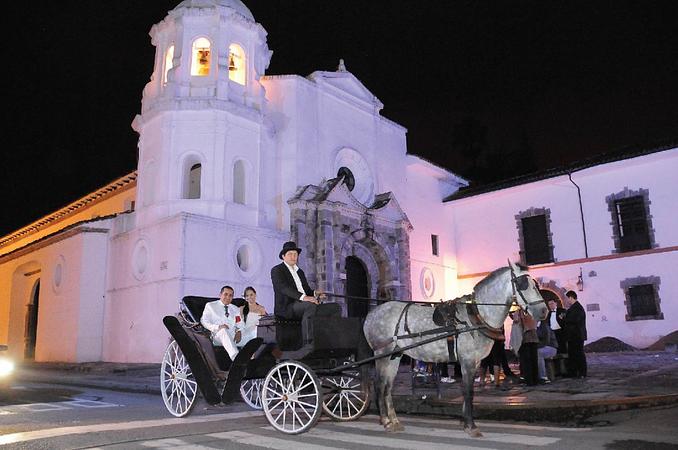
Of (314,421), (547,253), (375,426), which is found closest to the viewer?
(314,421)

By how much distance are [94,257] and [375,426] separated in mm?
17555

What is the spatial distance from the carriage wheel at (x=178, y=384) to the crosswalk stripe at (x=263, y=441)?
4.96ft

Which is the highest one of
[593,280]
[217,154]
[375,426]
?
[217,154]

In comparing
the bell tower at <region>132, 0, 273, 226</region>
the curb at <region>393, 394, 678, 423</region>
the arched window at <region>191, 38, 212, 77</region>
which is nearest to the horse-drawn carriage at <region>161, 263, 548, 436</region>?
the curb at <region>393, 394, 678, 423</region>

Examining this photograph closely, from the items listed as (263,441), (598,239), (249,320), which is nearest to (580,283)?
(598,239)

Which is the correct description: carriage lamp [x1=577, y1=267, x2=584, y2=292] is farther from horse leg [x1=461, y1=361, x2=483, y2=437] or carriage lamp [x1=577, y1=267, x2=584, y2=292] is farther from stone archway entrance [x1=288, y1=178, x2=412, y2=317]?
horse leg [x1=461, y1=361, x2=483, y2=437]

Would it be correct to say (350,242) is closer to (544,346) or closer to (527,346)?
(544,346)

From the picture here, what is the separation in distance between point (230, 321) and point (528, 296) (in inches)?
166

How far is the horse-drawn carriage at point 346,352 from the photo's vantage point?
20.7ft

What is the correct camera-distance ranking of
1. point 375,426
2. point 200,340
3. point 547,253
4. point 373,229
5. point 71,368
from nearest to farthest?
point 375,426
point 200,340
point 71,368
point 373,229
point 547,253

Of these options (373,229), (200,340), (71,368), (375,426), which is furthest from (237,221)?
(375,426)

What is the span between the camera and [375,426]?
6.84 meters

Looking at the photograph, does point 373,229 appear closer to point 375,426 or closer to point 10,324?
point 375,426

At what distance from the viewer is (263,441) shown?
→ 5.82 metres
